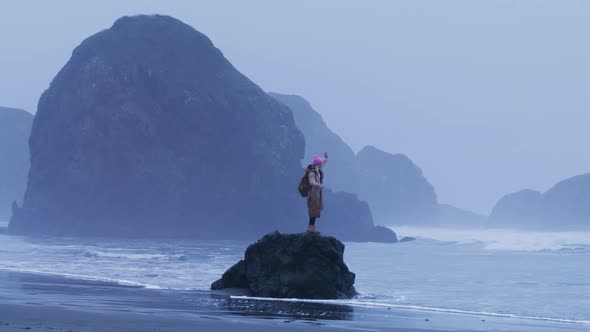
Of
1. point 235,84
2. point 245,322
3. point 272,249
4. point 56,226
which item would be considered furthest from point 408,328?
point 235,84

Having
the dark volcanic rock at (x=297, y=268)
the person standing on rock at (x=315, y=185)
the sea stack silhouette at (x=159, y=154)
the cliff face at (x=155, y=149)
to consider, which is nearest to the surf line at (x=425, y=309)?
the dark volcanic rock at (x=297, y=268)

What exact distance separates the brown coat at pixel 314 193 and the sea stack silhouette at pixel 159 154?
399 ft

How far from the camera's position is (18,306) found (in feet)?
50.5

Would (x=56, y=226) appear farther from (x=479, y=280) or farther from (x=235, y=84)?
(x=479, y=280)

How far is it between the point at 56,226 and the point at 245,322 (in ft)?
449

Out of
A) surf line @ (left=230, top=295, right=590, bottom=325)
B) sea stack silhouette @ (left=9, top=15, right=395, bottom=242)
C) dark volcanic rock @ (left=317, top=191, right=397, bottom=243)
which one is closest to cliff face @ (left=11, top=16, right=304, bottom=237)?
sea stack silhouette @ (left=9, top=15, right=395, bottom=242)

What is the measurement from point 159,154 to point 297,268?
135 metres

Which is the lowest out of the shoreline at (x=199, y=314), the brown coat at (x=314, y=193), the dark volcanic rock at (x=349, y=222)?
the shoreline at (x=199, y=314)

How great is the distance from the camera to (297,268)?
21938 mm

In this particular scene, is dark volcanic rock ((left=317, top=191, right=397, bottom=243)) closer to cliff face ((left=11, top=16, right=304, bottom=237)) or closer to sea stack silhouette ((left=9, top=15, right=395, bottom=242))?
sea stack silhouette ((left=9, top=15, right=395, bottom=242))

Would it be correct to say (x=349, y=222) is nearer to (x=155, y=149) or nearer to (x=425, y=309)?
(x=155, y=149)

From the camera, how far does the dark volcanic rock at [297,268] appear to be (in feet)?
70.8

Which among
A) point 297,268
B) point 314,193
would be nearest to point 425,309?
point 297,268

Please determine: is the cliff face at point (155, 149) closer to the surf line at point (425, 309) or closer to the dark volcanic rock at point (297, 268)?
the dark volcanic rock at point (297, 268)
